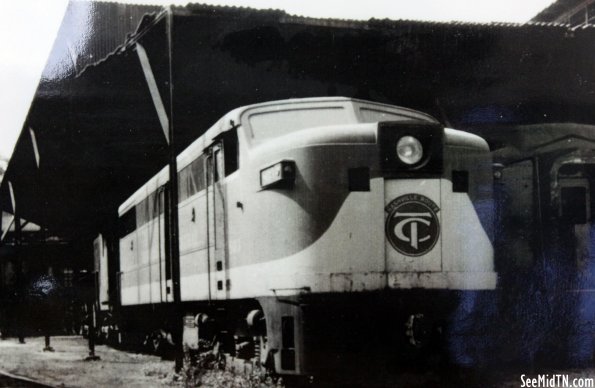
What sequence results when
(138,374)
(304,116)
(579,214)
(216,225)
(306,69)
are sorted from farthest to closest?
1. (306,69)
2. (138,374)
3. (579,214)
4. (216,225)
5. (304,116)

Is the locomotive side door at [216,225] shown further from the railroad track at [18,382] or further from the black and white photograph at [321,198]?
the railroad track at [18,382]

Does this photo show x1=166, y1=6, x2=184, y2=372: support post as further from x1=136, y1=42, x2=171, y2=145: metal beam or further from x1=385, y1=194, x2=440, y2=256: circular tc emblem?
x1=385, y1=194, x2=440, y2=256: circular tc emblem

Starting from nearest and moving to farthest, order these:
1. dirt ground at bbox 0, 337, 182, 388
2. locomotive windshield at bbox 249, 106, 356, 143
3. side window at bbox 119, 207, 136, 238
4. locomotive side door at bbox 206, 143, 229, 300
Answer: locomotive windshield at bbox 249, 106, 356, 143
locomotive side door at bbox 206, 143, 229, 300
dirt ground at bbox 0, 337, 182, 388
side window at bbox 119, 207, 136, 238

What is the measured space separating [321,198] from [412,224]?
76 cm

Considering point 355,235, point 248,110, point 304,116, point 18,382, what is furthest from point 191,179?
point 355,235

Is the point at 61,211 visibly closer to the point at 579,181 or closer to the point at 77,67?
the point at 77,67

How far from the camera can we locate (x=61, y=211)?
68.5ft

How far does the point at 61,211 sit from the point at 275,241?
15.2m

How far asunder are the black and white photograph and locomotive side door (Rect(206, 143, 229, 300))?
3cm

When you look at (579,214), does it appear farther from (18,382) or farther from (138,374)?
(18,382)
